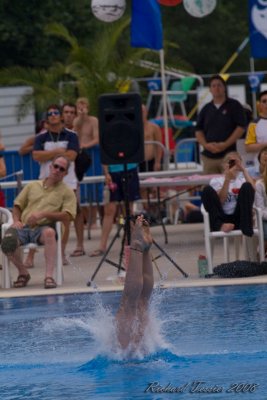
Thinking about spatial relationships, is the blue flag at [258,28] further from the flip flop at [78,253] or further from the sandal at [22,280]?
the sandal at [22,280]

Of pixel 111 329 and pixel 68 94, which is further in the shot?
pixel 68 94

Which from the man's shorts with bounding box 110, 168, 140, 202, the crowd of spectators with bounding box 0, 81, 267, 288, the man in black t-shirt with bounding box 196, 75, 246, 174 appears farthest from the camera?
the man in black t-shirt with bounding box 196, 75, 246, 174

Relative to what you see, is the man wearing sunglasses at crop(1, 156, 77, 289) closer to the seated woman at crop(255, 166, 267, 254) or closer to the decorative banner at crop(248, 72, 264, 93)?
the seated woman at crop(255, 166, 267, 254)

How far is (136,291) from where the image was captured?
8.55 metres

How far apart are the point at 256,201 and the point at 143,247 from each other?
4.97 metres

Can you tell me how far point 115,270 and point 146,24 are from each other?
13.8 feet

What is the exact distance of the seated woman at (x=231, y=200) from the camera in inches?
508

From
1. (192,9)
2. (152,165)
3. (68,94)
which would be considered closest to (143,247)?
(192,9)

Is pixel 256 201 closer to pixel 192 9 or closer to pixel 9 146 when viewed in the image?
pixel 192 9

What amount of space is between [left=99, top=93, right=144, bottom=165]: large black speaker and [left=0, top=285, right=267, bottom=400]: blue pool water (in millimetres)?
1743

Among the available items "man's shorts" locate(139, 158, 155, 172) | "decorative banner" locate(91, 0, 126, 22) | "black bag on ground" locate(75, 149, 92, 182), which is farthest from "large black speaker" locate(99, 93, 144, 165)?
"man's shorts" locate(139, 158, 155, 172)

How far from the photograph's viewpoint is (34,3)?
1133 inches

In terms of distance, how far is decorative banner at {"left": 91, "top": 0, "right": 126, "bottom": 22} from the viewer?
16.2 m

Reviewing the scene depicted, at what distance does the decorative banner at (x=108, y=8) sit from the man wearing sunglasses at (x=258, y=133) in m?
2.56
